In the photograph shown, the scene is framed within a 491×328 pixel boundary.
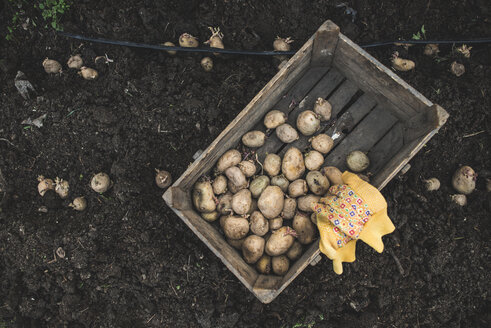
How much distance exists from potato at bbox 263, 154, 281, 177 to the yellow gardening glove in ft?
2.71

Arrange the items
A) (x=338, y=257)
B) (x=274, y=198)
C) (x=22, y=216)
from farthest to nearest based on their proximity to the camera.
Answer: (x=22, y=216)
(x=274, y=198)
(x=338, y=257)

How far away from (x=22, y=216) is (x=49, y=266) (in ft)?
2.29

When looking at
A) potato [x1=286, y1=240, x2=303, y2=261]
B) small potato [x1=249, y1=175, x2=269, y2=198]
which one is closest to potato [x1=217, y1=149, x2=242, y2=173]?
small potato [x1=249, y1=175, x2=269, y2=198]

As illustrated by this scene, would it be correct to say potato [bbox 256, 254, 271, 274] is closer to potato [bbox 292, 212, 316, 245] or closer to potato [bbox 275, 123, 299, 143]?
potato [bbox 292, 212, 316, 245]

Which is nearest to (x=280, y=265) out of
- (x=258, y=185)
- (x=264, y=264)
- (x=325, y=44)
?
(x=264, y=264)

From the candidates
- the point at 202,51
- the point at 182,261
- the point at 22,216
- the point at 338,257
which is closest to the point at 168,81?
the point at 202,51

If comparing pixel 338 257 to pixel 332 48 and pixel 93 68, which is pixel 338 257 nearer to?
pixel 332 48

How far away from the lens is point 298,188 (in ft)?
11.6

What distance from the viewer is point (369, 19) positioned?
Answer: 4168 millimetres

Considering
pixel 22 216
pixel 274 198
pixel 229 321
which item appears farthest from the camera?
pixel 22 216

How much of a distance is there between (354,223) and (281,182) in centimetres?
93

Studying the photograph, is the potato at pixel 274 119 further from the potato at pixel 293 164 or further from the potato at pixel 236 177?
the potato at pixel 236 177

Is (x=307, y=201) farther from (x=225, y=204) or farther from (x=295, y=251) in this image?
(x=225, y=204)

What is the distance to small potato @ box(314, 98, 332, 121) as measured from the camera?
370 cm
